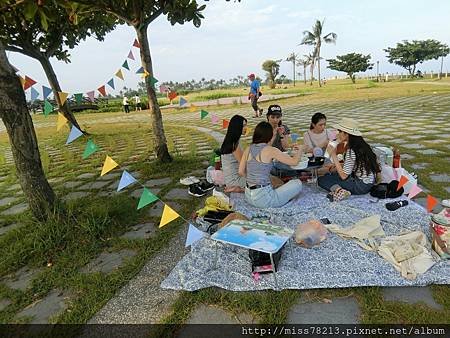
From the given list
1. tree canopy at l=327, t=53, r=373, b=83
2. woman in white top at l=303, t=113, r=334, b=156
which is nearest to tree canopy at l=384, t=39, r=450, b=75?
tree canopy at l=327, t=53, r=373, b=83

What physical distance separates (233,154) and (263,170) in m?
0.70

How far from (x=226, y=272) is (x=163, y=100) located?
87.0 ft

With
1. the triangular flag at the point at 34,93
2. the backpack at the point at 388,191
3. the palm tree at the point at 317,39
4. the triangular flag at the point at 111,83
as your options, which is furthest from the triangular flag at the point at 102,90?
the palm tree at the point at 317,39

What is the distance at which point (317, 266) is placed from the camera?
2689mm

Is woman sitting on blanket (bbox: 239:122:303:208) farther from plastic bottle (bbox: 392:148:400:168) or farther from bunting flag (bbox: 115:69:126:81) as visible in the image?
bunting flag (bbox: 115:69:126:81)

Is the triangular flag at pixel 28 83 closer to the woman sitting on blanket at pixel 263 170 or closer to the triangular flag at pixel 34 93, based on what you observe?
the triangular flag at pixel 34 93

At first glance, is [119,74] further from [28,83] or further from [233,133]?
[233,133]

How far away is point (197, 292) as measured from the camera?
8.29 feet

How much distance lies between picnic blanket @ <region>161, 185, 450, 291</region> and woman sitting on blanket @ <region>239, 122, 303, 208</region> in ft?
1.06

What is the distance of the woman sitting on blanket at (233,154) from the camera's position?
4.02 m

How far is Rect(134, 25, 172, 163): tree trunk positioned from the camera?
559 centimetres

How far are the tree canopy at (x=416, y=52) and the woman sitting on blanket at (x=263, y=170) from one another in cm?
4905

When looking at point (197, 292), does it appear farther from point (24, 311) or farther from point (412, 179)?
point (412, 179)

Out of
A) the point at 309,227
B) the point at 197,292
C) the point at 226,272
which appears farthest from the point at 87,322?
the point at 309,227
